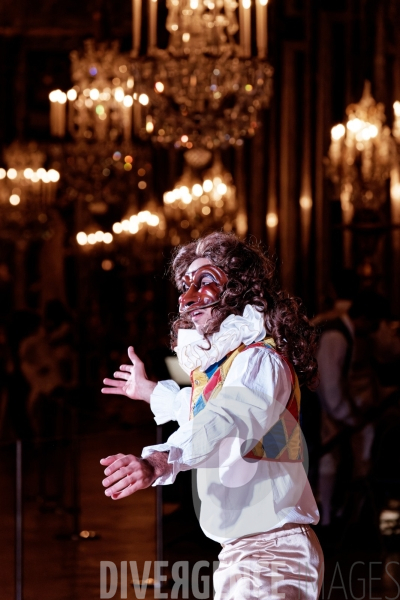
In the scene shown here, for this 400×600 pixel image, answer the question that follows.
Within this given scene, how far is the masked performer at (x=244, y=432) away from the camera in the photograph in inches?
104

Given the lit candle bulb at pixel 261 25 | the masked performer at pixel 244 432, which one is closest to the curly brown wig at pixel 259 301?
the masked performer at pixel 244 432

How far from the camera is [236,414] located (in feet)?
8.71

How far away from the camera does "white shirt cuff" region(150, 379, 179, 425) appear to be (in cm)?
333

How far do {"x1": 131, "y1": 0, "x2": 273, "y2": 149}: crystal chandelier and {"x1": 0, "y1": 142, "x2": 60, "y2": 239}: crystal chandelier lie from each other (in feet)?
25.4

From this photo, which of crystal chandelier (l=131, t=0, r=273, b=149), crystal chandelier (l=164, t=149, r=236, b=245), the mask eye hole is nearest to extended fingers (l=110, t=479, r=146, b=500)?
the mask eye hole

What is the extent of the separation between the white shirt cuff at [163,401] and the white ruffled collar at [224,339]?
345 mm

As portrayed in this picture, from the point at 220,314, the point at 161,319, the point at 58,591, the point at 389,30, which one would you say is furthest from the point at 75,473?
the point at 161,319

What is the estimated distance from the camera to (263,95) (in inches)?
343

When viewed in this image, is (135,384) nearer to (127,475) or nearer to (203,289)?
(203,289)

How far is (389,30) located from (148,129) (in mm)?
5839

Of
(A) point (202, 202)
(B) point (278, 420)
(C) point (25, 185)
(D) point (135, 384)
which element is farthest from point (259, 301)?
(C) point (25, 185)

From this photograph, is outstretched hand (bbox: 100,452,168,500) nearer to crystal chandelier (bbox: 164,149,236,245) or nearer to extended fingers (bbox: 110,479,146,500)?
extended fingers (bbox: 110,479,146,500)

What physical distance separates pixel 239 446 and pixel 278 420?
150mm

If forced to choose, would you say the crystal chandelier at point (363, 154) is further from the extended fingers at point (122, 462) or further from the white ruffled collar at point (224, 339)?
the extended fingers at point (122, 462)
